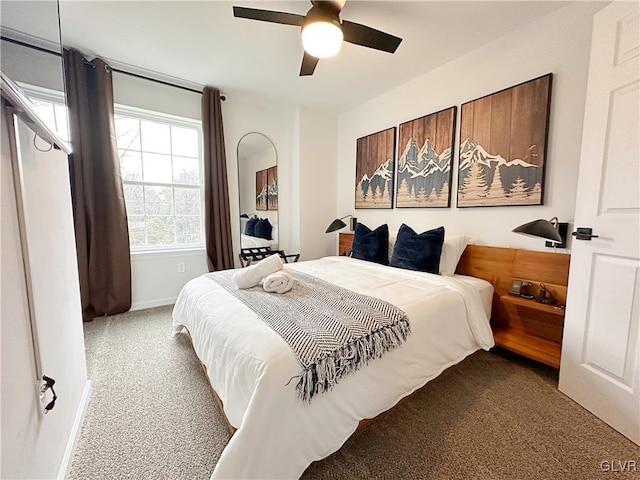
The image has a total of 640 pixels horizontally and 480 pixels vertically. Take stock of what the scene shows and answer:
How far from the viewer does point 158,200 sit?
10.9 feet

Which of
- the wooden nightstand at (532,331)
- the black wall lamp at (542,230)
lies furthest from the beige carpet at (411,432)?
the black wall lamp at (542,230)

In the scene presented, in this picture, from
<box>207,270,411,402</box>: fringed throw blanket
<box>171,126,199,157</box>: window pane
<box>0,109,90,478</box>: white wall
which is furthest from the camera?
<box>171,126,199,157</box>: window pane

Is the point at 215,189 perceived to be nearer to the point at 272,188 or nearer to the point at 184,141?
the point at 184,141

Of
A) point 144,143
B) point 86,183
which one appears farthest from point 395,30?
point 86,183

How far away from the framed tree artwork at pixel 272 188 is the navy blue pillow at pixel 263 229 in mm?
229

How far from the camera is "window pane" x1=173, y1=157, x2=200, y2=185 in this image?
3402 millimetres

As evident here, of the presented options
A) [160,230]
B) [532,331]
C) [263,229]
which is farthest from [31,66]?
[532,331]

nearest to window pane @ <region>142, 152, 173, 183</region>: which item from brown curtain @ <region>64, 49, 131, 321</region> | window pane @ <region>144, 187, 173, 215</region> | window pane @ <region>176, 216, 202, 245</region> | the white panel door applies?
window pane @ <region>144, 187, 173, 215</region>

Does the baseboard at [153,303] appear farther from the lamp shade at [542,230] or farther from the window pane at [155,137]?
the lamp shade at [542,230]

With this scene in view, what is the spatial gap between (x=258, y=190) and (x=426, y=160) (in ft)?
7.65

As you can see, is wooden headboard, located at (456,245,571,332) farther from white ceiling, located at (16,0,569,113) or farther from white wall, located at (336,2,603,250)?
white ceiling, located at (16,0,569,113)

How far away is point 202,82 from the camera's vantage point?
10.4 feet

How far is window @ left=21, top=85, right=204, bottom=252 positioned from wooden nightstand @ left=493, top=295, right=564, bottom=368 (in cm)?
356

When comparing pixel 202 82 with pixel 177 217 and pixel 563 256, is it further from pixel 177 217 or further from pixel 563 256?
pixel 563 256
